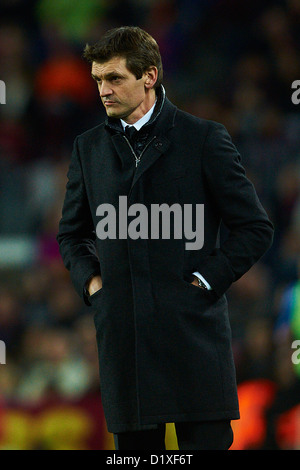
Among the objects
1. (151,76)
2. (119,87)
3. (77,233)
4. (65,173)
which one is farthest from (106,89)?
(65,173)

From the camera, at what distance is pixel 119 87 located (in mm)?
2611

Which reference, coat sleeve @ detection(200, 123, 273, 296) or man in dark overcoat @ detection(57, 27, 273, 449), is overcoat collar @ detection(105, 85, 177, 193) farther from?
coat sleeve @ detection(200, 123, 273, 296)

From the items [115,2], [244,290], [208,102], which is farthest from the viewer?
[115,2]

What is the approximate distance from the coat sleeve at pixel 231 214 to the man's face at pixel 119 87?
0.77ft

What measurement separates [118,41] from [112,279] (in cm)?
66

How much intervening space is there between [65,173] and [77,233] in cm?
338

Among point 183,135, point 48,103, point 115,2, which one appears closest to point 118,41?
point 183,135

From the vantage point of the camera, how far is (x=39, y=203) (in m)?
6.09

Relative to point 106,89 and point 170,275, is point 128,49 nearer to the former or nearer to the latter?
point 106,89

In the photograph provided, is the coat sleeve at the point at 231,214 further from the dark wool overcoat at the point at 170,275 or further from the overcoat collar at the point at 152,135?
the overcoat collar at the point at 152,135

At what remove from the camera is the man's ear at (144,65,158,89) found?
8.67 feet

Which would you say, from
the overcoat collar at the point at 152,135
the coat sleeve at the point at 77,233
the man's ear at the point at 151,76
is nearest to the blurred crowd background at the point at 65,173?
the coat sleeve at the point at 77,233

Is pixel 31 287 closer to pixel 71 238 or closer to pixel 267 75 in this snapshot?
pixel 267 75

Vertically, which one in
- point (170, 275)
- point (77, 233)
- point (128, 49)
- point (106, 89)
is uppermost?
point (128, 49)
